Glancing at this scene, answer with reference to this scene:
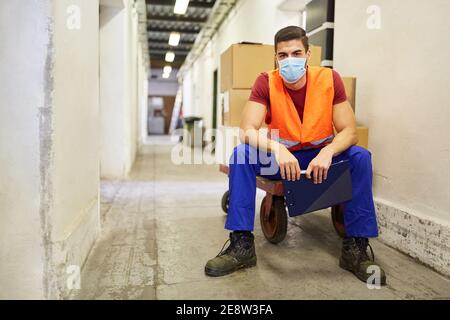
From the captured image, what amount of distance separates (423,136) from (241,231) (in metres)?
1.04

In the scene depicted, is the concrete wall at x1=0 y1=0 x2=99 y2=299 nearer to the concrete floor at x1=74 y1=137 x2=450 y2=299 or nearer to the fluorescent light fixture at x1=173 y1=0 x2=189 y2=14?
the concrete floor at x1=74 y1=137 x2=450 y2=299

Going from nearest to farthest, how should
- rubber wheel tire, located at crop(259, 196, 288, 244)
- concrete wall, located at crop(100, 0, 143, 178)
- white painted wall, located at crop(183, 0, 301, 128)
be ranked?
rubber wheel tire, located at crop(259, 196, 288, 244) < concrete wall, located at crop(100, 0, 143, 178) < white painted wall, located at crop(183, 0, 301, 128)

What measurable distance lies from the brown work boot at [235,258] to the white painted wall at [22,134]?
705 millimetres

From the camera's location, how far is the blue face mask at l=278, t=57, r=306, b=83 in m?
1.95

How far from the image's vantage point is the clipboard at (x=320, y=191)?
5.83ft

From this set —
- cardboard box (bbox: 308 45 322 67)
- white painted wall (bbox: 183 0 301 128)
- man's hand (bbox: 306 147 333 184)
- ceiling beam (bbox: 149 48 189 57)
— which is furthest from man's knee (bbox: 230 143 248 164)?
ceiling beam (bbox: 149 48 189 57)

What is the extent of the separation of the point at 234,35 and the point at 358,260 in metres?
6.16

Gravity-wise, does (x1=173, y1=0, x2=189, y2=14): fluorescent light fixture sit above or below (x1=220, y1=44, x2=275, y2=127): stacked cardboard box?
above

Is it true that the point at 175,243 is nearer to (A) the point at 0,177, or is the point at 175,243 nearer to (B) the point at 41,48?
(A) the point at 0,177

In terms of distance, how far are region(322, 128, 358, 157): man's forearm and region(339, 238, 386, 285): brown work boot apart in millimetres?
417

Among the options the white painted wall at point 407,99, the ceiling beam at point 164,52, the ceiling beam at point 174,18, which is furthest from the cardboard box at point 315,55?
the ceiling beam at point 164,52

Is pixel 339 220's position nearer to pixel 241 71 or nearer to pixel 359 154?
pixel 359 154
